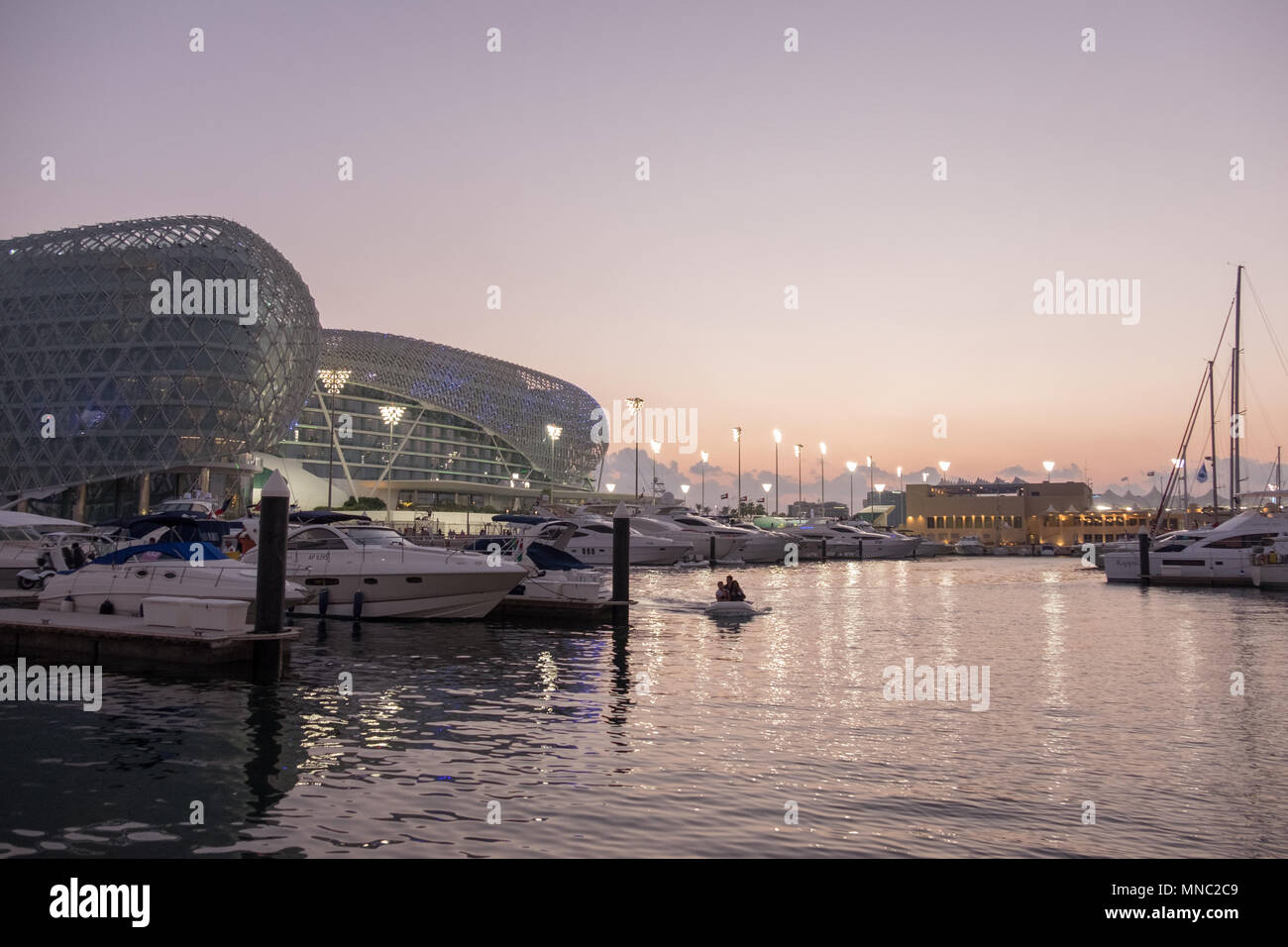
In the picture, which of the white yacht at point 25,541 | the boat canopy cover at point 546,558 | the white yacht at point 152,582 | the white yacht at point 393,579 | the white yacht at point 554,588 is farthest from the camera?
the white yacht at point 25,541

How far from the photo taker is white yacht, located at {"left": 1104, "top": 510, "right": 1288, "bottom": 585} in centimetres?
5812

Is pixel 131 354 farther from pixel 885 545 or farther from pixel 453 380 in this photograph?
pixel 885 545

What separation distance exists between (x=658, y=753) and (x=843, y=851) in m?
4.96

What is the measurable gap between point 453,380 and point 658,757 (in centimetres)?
16664

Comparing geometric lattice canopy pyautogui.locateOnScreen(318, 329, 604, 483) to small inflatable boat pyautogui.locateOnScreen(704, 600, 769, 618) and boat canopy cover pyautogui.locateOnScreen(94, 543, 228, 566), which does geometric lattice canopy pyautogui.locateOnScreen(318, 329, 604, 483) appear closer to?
small inflatable boat pyautogui.locateOnScreen(704, 600, 769, 618)

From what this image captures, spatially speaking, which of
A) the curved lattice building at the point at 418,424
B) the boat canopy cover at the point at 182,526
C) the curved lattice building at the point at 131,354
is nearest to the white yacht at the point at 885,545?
the curved lattice building at the point at 131,354

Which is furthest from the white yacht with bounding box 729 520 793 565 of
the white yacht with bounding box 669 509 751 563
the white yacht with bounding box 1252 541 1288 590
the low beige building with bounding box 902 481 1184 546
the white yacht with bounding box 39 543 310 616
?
the low beige building with bounding box 902 481 1184 546

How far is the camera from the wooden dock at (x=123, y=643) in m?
22.1

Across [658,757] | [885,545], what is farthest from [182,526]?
[885,545]

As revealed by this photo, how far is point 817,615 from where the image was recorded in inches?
1597

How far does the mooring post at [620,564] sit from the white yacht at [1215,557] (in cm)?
4115

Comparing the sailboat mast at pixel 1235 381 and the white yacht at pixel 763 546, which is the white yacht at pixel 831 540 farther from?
the sailboat mast at pixel 1235 381
